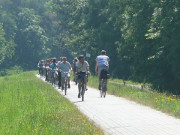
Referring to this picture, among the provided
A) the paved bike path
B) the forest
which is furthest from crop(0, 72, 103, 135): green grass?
the forest

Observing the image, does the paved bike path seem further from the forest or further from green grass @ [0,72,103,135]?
the forest

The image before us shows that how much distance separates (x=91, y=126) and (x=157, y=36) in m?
14.2

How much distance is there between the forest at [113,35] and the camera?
2369 cm

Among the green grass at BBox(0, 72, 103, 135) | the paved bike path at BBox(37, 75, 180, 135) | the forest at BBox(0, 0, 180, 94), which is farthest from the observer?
the forest at BBox(0, 0, 180, 94)

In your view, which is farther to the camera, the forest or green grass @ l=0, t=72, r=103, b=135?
the forest

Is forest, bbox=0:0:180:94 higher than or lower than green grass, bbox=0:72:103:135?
higher

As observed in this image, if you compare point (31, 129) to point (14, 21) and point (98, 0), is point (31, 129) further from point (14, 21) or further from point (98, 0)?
point (14, 21)

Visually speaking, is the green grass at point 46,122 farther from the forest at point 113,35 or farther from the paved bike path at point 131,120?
the forest at point 113,35

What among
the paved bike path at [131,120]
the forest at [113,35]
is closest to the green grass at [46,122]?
the paved bike path at [131,120]

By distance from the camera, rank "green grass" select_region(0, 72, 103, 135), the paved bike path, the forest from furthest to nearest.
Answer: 1. the forest
2. the paved bike path
3. "green grass" select_region(0, 72, 103, 135)

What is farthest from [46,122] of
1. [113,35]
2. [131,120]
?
[113,35]

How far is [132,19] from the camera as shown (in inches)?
1200

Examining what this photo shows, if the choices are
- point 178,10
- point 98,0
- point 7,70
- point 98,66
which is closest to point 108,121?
point 98,66

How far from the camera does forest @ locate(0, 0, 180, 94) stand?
23688 mm
